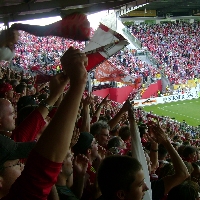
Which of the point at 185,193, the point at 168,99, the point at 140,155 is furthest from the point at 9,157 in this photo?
the point at 168,99

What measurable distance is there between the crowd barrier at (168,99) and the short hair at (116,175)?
23.1 metres

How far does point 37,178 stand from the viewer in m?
1.16

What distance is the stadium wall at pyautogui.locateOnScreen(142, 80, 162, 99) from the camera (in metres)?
26.6

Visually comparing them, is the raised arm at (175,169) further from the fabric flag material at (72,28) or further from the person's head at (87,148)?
the fabric flag material at (72,28)

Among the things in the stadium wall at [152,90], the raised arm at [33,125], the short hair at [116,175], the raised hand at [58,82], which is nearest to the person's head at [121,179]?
the short hair at [116,175]

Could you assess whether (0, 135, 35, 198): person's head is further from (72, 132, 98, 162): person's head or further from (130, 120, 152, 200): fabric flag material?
(72, 132, 98, 162): person's head

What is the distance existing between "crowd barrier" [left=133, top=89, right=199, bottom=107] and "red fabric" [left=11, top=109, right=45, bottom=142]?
22641mm

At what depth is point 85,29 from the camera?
1.86 meters

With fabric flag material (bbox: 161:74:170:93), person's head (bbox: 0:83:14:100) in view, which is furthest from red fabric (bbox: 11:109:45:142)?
fabric flag material (bbox: 161:74:170:93)

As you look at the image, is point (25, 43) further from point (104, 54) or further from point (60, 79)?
point (60, 79)

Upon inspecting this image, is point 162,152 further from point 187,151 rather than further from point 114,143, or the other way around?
point 114,143

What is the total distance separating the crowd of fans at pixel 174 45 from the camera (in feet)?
106

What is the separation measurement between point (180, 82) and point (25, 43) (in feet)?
45.3

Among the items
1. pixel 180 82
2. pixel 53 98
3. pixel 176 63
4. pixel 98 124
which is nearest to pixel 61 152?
pixel 53 98
